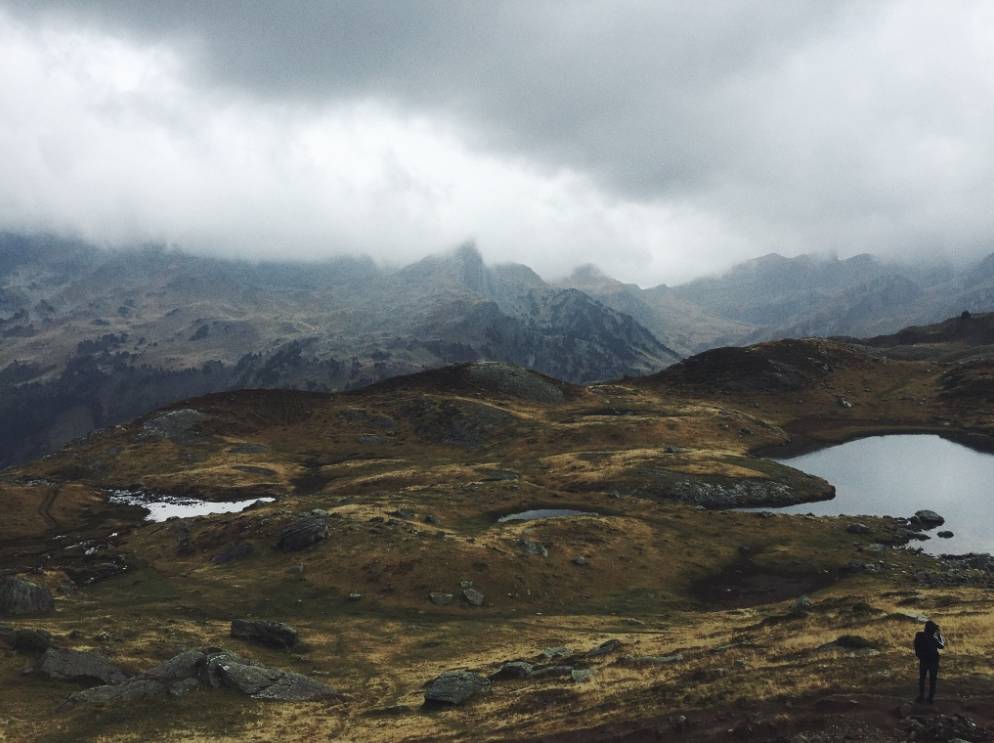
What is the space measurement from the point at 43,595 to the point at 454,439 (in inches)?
4817

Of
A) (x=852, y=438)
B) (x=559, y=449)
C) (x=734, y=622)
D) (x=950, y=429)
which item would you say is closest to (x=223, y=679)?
(x=734, y=622)

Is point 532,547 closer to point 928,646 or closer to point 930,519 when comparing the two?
point 928,646

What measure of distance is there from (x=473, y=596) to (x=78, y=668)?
115ft

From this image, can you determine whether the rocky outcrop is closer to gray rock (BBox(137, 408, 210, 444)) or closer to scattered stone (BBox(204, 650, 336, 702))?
scattered stone (BBox(204, 650, 336, 702))

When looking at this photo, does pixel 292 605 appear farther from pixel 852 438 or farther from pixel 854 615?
pixel 852 438

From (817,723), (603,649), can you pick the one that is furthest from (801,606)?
(817,723)

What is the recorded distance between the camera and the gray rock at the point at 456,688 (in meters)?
34.5

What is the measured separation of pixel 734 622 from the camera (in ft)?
172

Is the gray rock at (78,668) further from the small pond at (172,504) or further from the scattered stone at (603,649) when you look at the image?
the small pond at (172,504)

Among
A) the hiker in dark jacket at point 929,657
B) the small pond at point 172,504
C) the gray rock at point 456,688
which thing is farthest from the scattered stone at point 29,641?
the small pond at point 172,504

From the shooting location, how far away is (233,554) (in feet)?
246

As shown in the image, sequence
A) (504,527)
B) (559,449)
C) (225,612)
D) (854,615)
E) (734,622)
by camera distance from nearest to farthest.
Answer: (854,615) < (734,622) < (225,612) < (504,527) < (559,449)

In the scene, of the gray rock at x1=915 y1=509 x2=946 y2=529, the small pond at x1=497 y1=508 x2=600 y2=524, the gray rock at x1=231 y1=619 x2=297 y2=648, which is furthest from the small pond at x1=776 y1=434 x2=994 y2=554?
the gray rock at x1=231 y1=619 x2=297 y2=648

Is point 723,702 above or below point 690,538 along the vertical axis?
above
